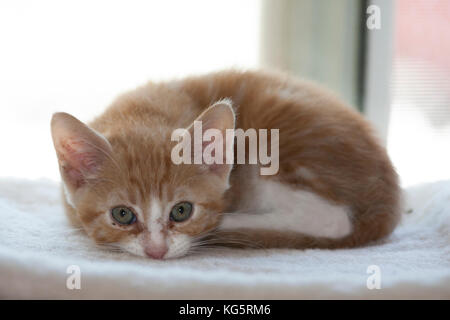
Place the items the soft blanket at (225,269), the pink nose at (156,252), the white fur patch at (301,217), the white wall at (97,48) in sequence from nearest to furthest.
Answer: the soft blanket at (225,269) < the pink nose at (156,252) < the white fur patch at (301,217) < the white wall at (97,48)

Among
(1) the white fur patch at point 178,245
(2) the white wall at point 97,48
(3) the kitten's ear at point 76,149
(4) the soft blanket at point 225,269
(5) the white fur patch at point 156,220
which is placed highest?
(2) the white wall at point 97,48

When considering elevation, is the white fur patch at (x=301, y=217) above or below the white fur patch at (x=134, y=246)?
above

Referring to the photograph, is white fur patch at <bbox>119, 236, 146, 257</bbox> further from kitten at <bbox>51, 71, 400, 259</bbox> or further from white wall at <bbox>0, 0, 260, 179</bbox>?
white wall at <bbox>0, 0, 260, 179</bbox>

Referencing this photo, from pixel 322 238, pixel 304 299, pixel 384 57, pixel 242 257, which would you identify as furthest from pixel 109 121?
pixel 384 57

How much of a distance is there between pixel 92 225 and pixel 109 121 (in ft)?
1.15

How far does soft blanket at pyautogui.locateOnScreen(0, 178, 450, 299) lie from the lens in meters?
1.02

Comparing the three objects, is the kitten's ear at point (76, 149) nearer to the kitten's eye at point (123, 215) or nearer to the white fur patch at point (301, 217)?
the kitten's eye at point (123, 215)

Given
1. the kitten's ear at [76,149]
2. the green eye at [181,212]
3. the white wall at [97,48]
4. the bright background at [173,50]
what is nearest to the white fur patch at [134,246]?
the green eye at [181,212]

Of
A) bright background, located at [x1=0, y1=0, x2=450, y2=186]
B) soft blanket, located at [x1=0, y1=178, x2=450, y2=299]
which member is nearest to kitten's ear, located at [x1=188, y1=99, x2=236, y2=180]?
soft blanket, located at [x1=0, y1=178, x2=450, y2=299]

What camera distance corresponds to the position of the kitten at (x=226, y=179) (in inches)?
52.9

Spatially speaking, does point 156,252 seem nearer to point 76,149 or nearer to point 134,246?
point 134,246

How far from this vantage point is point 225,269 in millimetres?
1186

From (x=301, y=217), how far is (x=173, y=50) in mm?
1438

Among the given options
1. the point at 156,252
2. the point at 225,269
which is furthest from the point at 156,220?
the point at 225,269
